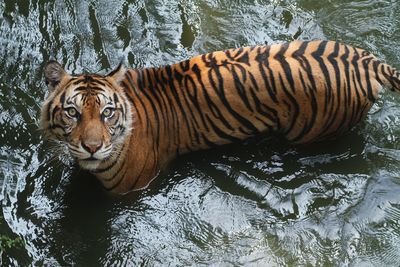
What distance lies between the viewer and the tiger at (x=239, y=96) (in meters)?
3.96

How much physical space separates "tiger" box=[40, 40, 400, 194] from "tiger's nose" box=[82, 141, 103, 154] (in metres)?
0.30

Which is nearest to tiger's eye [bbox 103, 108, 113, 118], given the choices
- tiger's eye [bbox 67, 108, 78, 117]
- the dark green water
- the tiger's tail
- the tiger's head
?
the tiger's head

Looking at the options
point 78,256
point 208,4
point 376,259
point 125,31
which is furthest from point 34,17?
point 376,259

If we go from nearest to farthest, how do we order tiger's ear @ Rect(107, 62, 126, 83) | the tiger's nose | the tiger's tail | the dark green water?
the tiger's nose → tiger's ear @ Rect(107, 62, 126, 83) → the dark green water → the tiger's tail

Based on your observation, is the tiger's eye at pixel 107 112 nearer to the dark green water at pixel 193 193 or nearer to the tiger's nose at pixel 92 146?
the tiger's nose at pixel 92 146

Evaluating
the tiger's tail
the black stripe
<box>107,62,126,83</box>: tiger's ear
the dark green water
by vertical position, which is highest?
the tiger's tail

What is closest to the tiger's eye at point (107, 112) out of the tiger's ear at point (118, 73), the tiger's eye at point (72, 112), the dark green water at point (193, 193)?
the tiger's eye at point (72, 112)

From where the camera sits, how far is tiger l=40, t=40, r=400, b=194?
396cm

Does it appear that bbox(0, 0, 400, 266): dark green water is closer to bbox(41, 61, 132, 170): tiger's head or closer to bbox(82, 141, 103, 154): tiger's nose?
bbox(41, 61, 132, 170): tiger's head

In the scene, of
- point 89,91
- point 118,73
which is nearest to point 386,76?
point 118,73

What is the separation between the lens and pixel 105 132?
11.6 feet

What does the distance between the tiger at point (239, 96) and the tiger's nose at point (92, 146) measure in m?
0.30

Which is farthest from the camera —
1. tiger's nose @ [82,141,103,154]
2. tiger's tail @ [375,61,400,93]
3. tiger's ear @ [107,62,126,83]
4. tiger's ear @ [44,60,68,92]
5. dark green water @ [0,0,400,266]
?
tiger's tail @ [375,61,400,93]

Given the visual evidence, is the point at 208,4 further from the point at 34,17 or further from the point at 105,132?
the point at 105,132
